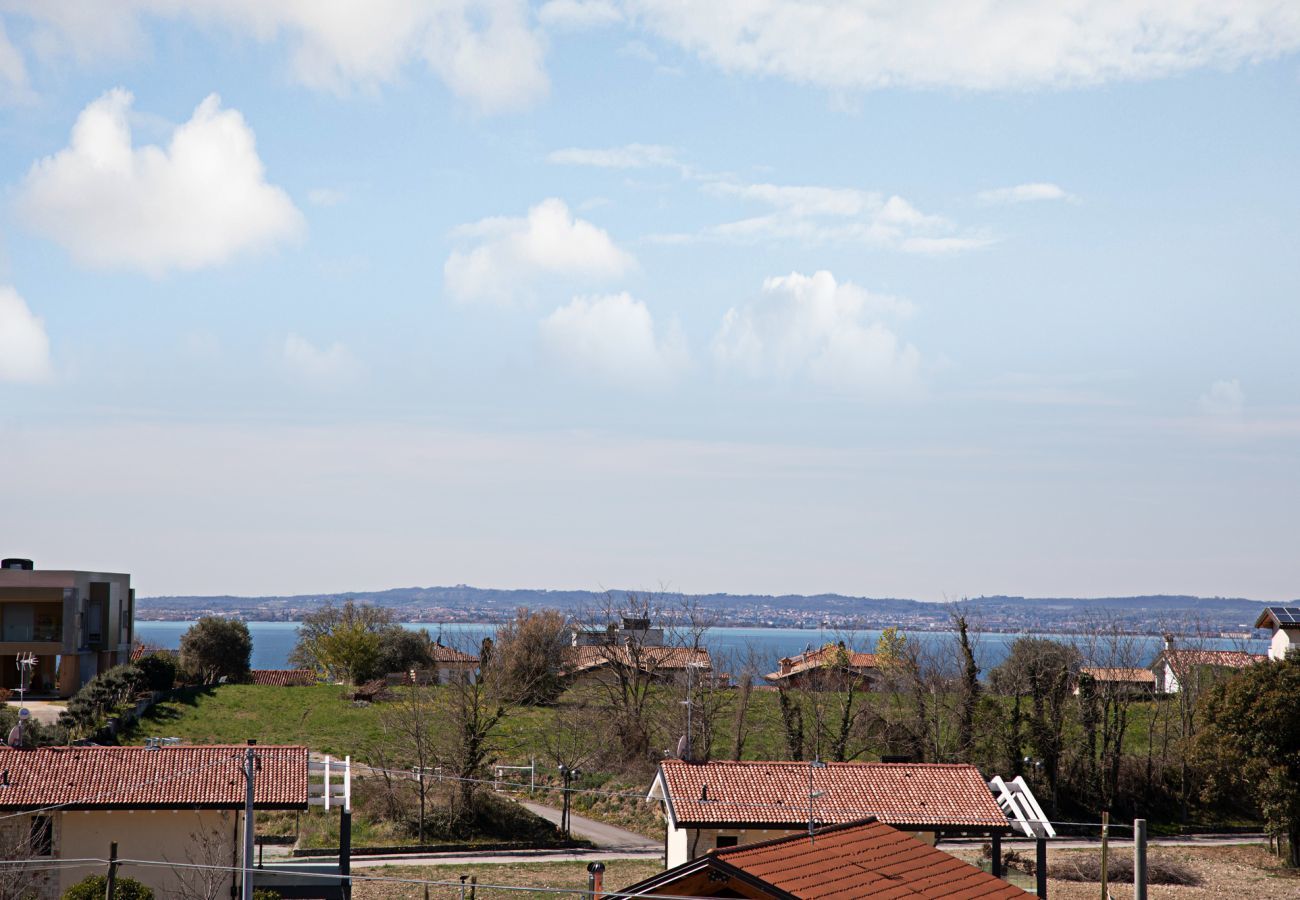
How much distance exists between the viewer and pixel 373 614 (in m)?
117

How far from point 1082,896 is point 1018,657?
134 ft

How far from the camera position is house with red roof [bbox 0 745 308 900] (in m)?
31.1

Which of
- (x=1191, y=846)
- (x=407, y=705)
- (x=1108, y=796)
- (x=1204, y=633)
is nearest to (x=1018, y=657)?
(x=1204, y=633)

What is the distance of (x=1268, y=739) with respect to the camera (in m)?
45.8

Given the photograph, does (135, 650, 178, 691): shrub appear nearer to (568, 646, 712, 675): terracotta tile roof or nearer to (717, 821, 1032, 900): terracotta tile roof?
(568, 646, 712, 675): terracotta tile roof

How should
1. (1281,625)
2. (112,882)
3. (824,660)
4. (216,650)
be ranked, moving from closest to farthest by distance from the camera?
(112,882) → (1281,625) → (216,650) → (824,660)

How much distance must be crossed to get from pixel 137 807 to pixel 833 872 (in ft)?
65.7

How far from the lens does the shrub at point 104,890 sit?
90.8ft

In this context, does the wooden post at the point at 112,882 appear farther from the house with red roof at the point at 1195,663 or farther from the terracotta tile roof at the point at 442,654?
the terracotta tile roof at the point at 442,654

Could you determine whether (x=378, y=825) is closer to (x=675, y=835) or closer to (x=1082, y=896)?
(x=675, y=835)

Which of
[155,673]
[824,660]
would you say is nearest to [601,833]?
[155,673]

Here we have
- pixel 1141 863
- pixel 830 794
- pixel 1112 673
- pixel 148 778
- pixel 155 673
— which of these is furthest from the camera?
pixel 155 673

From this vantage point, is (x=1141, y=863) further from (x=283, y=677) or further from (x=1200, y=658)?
(x=283, y=677)

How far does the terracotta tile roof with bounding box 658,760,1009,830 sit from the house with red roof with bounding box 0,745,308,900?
34.4 ft
